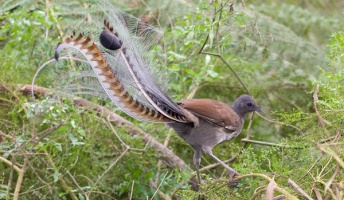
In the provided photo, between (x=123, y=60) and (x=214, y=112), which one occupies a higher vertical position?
(x=123, y=60)

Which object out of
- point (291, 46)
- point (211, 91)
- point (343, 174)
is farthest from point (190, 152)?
point (343, 174)

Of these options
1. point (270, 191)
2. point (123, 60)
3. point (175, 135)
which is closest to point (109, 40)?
point (123, 60)

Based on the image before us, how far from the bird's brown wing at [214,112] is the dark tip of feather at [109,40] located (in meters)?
0.98

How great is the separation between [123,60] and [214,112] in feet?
4.10

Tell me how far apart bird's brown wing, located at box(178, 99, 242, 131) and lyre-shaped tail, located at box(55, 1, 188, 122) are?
0.56 m

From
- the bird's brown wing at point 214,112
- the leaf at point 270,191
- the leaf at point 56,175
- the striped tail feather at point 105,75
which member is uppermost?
the striped tail feather at point 105,75

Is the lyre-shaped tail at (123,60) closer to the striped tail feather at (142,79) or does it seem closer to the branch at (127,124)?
the striped tail feather at (142,79)

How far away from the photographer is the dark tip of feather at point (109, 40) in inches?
161

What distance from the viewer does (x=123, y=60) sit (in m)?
4.22

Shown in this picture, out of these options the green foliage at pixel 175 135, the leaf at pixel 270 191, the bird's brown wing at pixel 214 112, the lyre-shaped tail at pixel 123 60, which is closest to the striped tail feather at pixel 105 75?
the lyre-shaped tail at pixel 123 60

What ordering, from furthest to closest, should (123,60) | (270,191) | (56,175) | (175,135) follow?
(175,135) → (56,175) → (123,60) → (270,191)

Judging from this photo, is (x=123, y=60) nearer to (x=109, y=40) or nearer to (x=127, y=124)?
(x=109, y=40)

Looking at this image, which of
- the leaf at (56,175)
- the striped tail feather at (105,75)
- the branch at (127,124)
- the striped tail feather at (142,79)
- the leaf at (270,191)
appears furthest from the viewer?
the branch at (127,124)

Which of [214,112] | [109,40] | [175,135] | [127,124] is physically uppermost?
[109,40]
